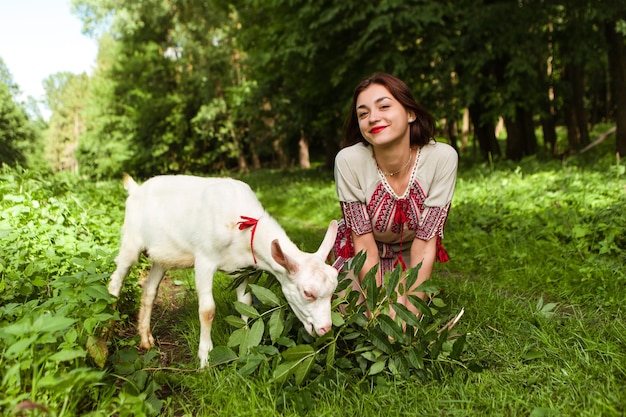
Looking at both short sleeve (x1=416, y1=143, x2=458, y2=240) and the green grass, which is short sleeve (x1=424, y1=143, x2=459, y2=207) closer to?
short sleeve (x1=416, y1=143, x2=458, y2=240)

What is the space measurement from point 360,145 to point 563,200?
147 inches

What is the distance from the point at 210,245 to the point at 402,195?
1.31 meters

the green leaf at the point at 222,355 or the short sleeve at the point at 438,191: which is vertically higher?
the short sleeve at the point at 438,191

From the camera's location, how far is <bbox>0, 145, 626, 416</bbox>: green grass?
223cm

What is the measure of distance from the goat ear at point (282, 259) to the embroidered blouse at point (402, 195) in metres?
0.86

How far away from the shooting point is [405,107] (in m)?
3.05

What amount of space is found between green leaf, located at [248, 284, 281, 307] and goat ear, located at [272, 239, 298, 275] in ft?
0.67

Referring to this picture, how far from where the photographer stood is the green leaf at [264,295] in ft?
8.44

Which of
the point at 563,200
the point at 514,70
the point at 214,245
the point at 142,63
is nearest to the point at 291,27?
the point at 514,70

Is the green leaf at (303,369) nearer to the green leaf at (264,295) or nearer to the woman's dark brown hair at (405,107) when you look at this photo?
the green leaf at (264,295)

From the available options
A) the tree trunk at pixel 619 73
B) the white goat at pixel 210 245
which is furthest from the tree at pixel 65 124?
the white goat at pixel 210 245

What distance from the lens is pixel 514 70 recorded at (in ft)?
30.4

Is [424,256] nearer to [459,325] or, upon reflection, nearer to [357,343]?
[459,325]

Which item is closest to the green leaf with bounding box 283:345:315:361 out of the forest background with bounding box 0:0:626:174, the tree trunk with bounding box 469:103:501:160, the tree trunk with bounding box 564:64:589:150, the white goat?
the white goat
